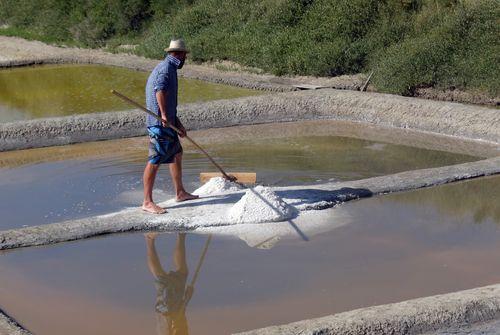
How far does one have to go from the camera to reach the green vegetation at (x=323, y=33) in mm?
11117

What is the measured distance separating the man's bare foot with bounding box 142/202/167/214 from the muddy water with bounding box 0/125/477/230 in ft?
1.62

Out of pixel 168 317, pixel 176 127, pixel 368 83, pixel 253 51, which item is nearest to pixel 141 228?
pixel 176 127

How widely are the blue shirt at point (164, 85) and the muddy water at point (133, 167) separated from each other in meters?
0.78

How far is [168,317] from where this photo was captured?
497 centimetres

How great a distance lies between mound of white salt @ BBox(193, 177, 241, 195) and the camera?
708cm

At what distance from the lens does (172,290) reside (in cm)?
539

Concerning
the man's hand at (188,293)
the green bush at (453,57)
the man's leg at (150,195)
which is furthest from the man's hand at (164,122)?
the green bush at (453,57)

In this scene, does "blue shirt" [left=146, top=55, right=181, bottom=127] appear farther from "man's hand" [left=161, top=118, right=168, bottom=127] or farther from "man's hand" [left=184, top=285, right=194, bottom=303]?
"man's hand" [left=184, top=285, right=194, bottom=303]

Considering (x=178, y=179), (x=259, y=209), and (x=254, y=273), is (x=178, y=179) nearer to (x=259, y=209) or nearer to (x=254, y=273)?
(x=259, y=209)

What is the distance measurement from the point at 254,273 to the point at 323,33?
8276mm

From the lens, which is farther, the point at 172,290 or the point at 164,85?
the point at 164,85

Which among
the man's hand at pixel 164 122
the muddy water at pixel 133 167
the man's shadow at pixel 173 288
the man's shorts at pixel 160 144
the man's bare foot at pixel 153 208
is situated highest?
the man's hand at pixel 164 122

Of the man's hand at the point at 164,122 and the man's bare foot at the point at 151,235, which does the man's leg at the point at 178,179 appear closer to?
the man's hand at the point at 164,122

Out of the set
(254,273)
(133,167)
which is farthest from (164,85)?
(133,167)
